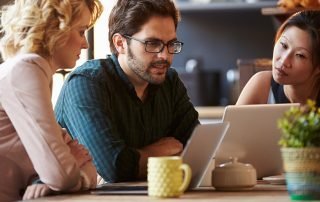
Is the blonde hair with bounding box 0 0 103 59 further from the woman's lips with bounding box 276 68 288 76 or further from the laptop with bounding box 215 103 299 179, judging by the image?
the woman's lips with bounding box 276 68 288 76

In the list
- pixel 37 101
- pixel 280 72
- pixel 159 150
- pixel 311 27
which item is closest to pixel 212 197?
pixel 37 101

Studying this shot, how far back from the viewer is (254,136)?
7.73ft

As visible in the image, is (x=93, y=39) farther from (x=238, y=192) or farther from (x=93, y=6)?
(x=238, y=192)

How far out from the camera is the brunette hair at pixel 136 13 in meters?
3.01

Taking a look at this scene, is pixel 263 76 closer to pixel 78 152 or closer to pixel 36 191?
pixel 78 152

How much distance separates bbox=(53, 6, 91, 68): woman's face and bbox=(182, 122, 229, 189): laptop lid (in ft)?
1.69

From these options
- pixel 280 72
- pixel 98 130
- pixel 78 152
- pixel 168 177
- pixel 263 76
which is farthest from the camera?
pixel 263 76

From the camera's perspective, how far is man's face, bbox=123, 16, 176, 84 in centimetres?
294

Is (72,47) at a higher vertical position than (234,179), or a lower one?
higher

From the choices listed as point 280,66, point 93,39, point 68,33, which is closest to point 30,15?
point 68,33

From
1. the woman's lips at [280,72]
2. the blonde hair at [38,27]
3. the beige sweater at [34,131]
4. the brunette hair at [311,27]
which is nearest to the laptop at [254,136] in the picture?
the beige sweater at [34,131]

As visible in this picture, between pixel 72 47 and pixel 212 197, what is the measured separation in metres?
0.68

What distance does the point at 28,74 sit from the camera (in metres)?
2.13

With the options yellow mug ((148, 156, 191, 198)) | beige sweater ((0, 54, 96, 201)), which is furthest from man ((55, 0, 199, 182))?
yellow mug ((148, 156, 191, 198))
